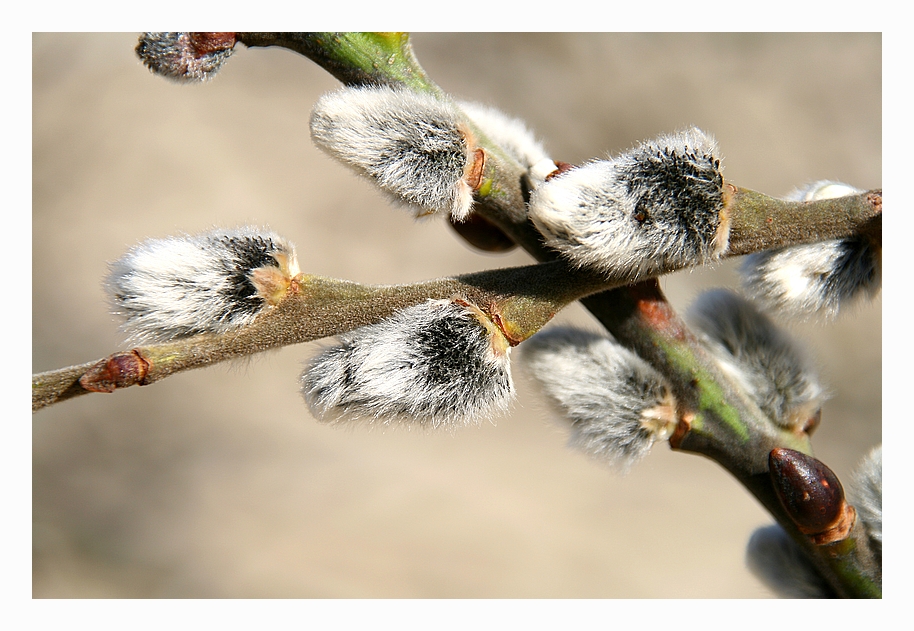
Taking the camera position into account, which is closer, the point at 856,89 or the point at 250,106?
the point at 856,89

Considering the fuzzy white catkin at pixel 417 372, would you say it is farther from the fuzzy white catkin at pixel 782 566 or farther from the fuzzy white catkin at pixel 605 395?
the fuzzy white catkin at pixel 782 566

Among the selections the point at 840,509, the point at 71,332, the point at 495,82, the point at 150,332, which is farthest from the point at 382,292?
the point at 495,82

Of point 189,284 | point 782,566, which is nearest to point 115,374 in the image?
point 189,284

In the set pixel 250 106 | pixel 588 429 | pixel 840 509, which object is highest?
pixel 250 106

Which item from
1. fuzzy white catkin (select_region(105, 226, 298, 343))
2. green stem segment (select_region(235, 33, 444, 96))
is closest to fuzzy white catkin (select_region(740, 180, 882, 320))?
green stem segment (select_region(235, 33, 444, 96))

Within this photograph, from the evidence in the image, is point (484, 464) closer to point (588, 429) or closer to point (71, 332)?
point (71, 332)

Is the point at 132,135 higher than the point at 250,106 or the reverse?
the reverse

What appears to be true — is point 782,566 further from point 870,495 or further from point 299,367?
point 299,367
